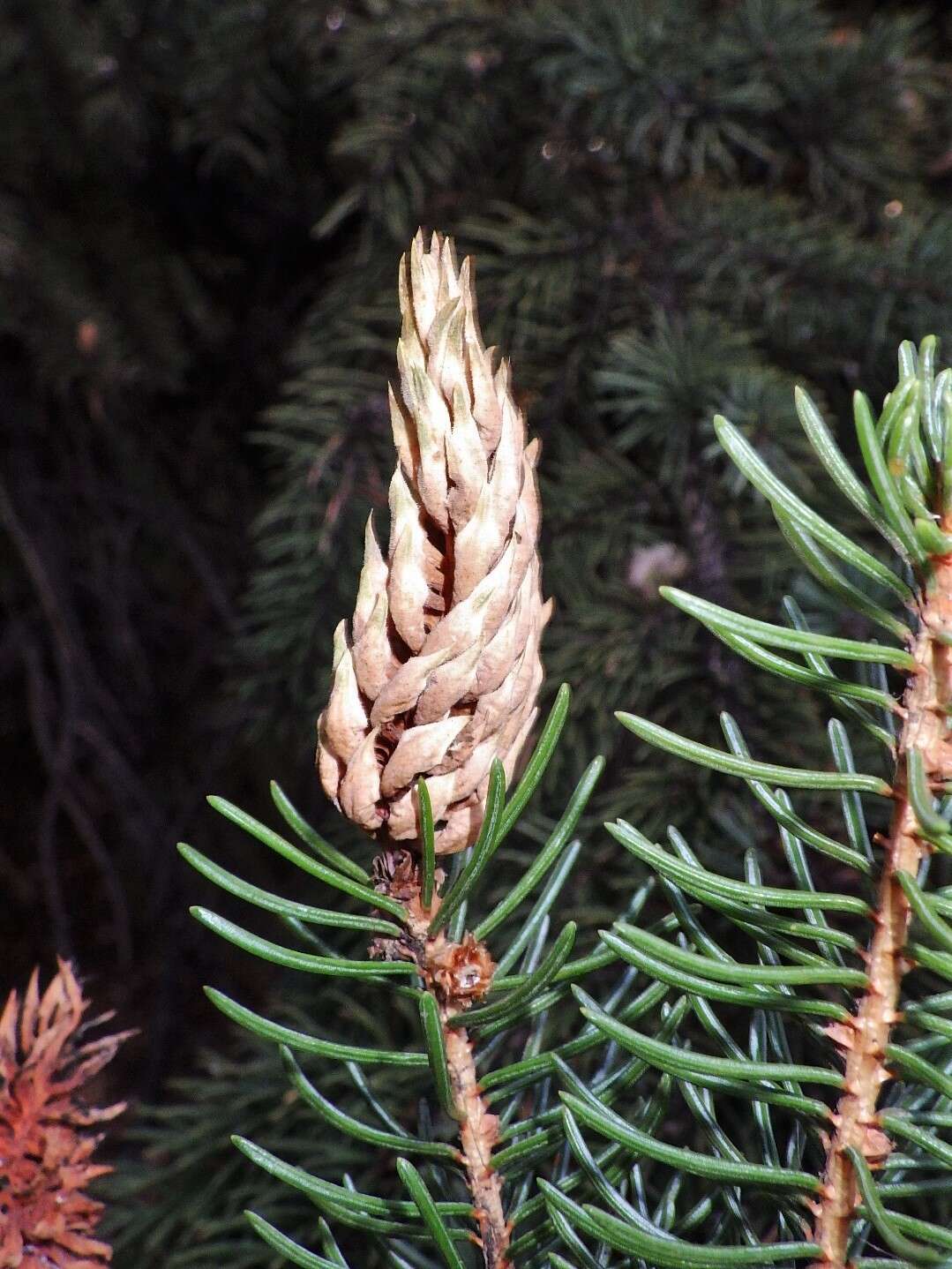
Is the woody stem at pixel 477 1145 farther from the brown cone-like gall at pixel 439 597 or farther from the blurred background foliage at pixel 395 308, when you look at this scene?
the blurred background foliage at pixel 395 308

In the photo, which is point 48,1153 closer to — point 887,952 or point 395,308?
point 887,952

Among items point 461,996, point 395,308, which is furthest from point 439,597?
point 395,308

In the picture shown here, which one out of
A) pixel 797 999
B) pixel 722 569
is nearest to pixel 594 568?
pixel 722 569

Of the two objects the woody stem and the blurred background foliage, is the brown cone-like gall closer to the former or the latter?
the woody stem

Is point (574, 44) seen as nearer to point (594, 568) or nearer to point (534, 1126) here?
point (594, 568)

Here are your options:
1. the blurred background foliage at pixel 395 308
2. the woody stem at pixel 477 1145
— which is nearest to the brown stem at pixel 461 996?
the woody stem at pixel 477 1145

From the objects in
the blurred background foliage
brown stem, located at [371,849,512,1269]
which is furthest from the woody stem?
the blurred background foliage
